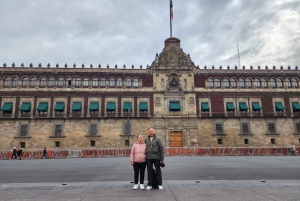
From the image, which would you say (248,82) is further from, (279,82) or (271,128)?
(271,128)

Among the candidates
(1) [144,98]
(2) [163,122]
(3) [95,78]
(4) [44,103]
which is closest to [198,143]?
(2) [163,122]

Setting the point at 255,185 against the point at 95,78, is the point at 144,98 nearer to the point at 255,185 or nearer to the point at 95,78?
the point at 95,78

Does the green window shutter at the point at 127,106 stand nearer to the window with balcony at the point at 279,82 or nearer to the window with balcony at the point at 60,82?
the window with balcony at the point at 60,82

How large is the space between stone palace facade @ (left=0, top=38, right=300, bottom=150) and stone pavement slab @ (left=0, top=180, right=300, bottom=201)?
27.3 meters

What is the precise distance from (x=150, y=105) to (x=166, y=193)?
2992 cm

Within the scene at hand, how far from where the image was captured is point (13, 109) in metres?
34.5

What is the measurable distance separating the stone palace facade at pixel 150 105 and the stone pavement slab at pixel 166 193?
1074 inches

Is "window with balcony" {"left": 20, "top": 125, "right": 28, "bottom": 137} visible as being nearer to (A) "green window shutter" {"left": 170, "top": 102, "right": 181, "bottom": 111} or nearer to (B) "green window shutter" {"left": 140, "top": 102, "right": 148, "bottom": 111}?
(B) "green window shutter" {"left": 140, "top": 102, "right": 148, "bottom": 111}

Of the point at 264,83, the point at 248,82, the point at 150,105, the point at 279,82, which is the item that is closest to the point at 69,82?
the point at 150,105

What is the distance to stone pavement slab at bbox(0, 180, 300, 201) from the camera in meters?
5.50

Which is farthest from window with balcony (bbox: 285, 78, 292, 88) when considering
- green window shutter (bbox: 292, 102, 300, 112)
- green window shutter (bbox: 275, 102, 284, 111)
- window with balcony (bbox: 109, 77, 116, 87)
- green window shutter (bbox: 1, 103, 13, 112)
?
green window shutter (bbox: 1, 103, 13, 112)

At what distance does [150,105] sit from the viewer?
35.9 m

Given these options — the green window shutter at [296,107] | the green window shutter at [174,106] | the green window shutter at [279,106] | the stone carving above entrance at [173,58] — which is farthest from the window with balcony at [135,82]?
the green window shutter at [296,107]

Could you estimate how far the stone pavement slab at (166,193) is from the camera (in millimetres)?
5500
